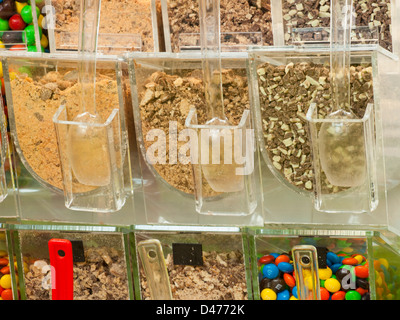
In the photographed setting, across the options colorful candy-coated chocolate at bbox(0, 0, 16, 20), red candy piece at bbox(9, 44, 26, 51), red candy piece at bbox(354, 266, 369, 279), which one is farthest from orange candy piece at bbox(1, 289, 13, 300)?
red candy piece at bbox(354, 266, 369, 279)

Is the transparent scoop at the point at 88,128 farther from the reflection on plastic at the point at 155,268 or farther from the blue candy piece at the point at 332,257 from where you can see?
the blue candy piece at the point at 332,257

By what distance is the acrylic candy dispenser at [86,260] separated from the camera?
119cm

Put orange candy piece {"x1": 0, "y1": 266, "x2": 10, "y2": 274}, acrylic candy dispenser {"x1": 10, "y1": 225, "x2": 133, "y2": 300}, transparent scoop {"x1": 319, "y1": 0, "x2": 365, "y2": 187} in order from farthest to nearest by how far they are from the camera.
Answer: orange candy piece {"x1": 0, "y1": 266, "x2": 10, "y2": 274} < acrylic candy dispenser {"x1": 10, "y1": 225, "x2": 133, "y2": 300} < transparent scoop {"x1": 319, "y1": 0, "x2": 365, "y2": 187}

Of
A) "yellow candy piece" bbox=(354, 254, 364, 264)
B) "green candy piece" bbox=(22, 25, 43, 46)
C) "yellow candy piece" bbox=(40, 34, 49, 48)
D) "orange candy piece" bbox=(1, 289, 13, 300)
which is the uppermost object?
"green candy piece" bbox=(22, 25, 43, 46)

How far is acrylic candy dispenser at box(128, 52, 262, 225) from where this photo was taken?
106 cm

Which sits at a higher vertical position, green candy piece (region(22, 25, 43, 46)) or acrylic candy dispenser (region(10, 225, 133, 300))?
green candy piece (region(22, 25, 43, 46))

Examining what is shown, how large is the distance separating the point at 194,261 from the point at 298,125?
0.32 m

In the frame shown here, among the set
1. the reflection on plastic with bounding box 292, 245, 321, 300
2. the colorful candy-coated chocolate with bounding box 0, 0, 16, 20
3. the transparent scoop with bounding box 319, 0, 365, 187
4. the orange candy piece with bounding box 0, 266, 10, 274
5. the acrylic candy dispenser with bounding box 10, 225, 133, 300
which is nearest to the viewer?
the transparent scoop with bounding box 319, 0, 365, 187

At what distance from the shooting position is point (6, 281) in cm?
130

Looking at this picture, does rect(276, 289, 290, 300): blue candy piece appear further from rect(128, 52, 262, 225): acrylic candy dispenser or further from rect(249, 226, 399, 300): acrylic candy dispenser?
rect(128, 52, 262, 225): acrylic candy dispenser

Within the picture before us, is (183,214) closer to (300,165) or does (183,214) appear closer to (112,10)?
(300,165)

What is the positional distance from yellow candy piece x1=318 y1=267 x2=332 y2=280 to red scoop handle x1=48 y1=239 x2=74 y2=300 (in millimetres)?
469

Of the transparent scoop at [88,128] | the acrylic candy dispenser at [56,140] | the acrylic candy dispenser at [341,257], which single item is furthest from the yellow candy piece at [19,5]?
the acrylic candy dispenser at [341,257]

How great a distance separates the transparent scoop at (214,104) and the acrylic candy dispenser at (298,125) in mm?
66
